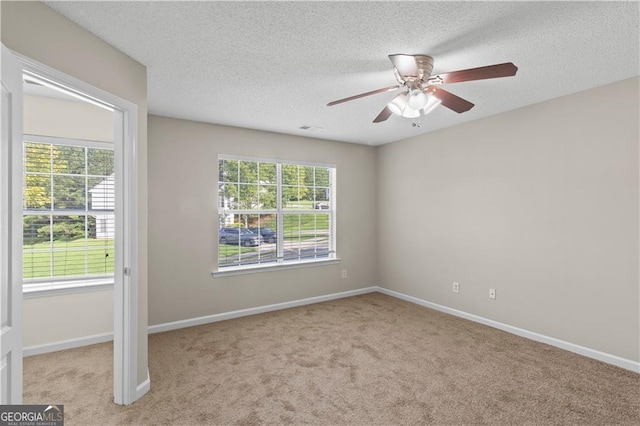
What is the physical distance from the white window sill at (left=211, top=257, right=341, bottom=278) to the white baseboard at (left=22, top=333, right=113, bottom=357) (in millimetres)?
1282

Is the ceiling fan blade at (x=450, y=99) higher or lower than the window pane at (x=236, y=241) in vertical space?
higher

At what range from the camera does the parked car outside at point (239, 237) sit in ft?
13.9

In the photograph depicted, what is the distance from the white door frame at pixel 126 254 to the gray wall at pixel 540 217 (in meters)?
3.65

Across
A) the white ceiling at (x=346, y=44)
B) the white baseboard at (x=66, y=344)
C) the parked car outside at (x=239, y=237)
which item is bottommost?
the white baseboard at (x=66, y=344)

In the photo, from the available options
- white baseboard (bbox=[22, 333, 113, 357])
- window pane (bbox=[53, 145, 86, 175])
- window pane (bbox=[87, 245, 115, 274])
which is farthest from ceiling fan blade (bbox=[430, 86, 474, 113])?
white baseboard (bbox=[22, 333, 113, 357])

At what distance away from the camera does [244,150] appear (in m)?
4.32

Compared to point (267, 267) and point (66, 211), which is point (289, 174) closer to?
point (267, 267)

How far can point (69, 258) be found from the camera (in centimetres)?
340

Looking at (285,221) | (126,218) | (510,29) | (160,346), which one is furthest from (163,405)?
(510,29)

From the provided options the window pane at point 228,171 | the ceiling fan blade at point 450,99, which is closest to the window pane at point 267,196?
the window pane at point 228,171

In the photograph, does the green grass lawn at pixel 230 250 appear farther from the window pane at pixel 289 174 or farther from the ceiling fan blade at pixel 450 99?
the ceiling fan blade at pixel 450 99

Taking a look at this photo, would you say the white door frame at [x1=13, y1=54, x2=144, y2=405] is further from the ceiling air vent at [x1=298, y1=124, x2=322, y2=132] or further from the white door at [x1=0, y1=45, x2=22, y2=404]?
the ceiling air vent at [x1=298, y1=124, x2=322, y2=132]

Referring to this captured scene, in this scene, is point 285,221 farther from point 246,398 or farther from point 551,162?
point 551,162

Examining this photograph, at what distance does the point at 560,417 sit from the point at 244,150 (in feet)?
13.2
